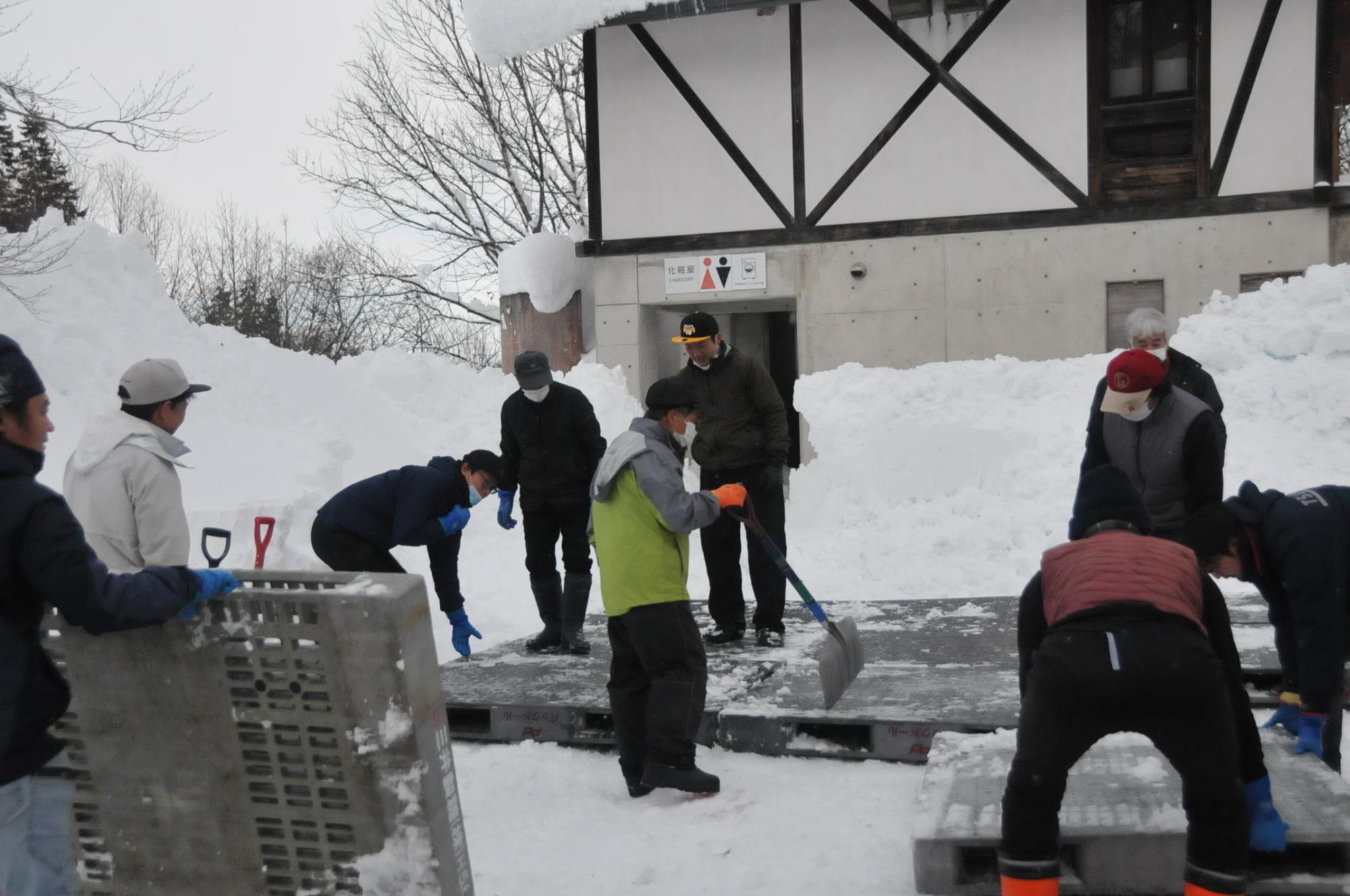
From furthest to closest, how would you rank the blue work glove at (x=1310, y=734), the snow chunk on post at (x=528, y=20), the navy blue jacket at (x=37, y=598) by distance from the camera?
1. the snow chunk on post at (x=528, y=20)
2. the blue work glove at (x=1310, y=734)
3. the navy blue jacket at (x=37, y=598)

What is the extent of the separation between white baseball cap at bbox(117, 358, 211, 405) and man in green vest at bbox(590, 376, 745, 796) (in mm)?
1489

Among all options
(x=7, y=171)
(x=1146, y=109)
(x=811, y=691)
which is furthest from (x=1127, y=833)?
(x=7, y=171)

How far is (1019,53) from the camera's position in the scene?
464 inches

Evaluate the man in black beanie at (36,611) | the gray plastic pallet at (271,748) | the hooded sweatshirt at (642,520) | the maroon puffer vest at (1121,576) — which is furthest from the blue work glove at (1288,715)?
the man in black beanie at (36,611)

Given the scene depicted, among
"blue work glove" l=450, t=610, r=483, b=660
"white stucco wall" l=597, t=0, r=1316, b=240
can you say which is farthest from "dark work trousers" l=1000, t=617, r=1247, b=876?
"white stucco wall" l=597, t=0, r=1316, b=240

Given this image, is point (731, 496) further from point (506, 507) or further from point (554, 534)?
point (506, 507)

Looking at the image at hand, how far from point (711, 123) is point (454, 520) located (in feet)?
26.7

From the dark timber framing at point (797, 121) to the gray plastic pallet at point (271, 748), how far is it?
10.4m

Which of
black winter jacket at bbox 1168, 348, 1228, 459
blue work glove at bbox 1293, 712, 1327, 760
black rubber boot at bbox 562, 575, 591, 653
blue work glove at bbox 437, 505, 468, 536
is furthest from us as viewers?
black rubber boot at bbox 562, 575, 591, 653

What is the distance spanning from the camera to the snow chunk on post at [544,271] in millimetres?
13971

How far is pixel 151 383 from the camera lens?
3.59 metres

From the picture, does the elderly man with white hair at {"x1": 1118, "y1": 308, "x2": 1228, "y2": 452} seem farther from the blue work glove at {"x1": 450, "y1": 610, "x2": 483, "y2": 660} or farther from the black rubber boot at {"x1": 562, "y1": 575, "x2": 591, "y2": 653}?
the blue work glove at {"x1": 450, "y1": 610, "x2": 483, "y2": 660}

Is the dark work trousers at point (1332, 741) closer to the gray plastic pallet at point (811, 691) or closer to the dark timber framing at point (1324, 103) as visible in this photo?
the gray plastic pallet at point (811, 691)

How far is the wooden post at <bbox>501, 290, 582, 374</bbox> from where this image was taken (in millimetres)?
14266
